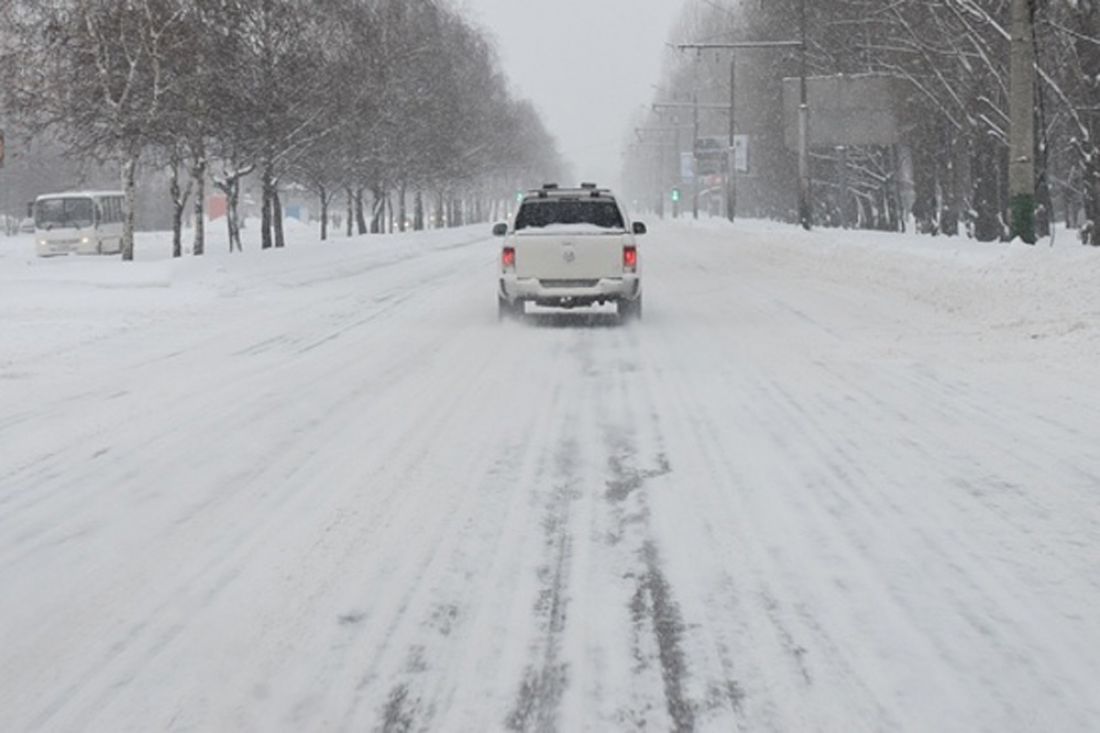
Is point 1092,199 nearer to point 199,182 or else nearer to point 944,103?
point 944,103

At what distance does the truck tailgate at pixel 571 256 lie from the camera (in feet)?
48.2

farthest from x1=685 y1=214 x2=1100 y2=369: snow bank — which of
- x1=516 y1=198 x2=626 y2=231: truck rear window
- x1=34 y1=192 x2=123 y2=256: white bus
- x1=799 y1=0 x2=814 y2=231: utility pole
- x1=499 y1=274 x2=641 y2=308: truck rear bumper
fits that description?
x1=34 y1=192 x2=123 y2=256: white bus

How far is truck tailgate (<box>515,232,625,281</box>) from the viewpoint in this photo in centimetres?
1468

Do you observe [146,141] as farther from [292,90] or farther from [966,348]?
[966,348]

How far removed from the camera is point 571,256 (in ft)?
48.3

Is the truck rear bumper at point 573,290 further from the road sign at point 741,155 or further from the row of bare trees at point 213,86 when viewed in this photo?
the road sign at point 741,155

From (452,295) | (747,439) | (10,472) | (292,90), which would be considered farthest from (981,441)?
(292,90)

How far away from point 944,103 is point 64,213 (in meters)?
32.7

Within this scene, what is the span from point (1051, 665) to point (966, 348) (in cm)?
833

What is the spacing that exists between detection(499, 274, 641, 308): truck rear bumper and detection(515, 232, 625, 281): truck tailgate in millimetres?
73

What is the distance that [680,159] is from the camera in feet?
328

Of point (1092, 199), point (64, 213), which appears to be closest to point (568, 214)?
point (1092, 199)

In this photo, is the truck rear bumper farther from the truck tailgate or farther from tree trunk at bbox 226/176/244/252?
tree trunk at bbox 226/176/244/252

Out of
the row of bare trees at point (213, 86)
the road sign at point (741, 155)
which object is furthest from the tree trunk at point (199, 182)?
the road sign at point (741, 155)
